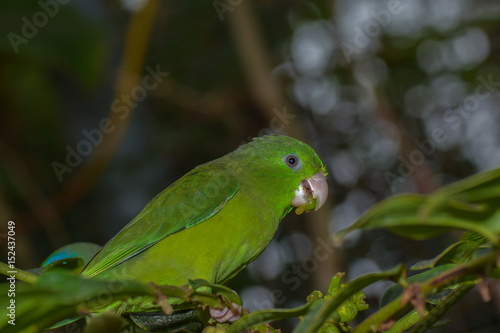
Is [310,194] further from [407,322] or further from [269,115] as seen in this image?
[269,115]

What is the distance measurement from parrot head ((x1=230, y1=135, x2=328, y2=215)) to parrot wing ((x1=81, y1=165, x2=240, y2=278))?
12 cm

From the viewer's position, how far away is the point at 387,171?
3695 mm

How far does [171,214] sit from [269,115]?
53.3 inches

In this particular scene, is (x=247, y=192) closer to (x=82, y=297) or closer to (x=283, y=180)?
(x=283, y=180)

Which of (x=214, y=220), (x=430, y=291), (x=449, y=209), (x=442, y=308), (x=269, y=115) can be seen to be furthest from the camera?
(x=269, y=115)

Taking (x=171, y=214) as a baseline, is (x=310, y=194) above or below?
below

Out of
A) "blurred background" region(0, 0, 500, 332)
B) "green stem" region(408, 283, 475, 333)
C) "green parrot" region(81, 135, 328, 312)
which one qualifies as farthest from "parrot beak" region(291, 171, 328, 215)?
"blurred background" region(0, 0, 500, 332)

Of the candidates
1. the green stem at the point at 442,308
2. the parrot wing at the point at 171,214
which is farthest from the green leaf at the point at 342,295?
the parrot wing at the point at 171,214

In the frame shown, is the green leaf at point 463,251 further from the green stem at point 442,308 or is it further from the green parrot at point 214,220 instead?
the green parrot at point 214,220

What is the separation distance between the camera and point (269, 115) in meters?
2.80

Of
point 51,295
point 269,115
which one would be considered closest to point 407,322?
point 51,295

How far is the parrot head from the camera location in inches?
67.2

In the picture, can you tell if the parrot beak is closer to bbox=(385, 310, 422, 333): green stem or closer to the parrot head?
the parrot head

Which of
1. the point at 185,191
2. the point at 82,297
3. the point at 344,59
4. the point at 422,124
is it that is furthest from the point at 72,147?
the point at 82,297
